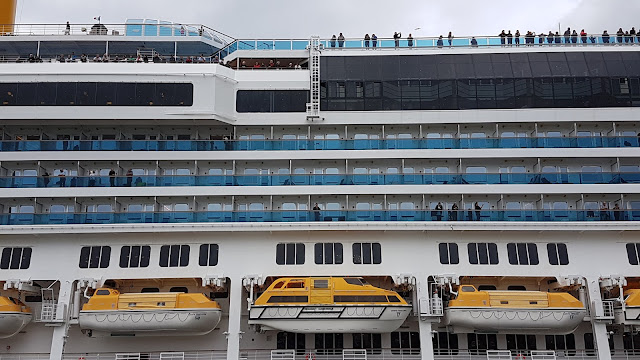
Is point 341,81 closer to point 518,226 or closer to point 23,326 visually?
point 518,226

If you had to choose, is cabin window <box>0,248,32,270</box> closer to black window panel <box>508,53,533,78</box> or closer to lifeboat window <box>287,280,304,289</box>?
lifeboat window <box>287,280,304,289</box>

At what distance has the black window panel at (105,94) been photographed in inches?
1049

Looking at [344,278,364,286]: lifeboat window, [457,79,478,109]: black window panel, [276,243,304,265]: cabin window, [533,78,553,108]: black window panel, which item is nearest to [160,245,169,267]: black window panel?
[276,243,304,265]: cabin window

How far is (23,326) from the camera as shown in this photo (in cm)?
2459

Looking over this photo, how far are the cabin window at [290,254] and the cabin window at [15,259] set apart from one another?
10786 mm

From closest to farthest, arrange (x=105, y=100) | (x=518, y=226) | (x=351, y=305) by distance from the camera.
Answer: (x=351, y=305)
(x=518, y=226)
(x=105, y=100)

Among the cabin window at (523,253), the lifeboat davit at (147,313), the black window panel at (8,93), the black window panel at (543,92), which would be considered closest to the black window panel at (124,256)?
the lifeboat davit at (147,313)

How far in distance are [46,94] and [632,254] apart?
87.9ft

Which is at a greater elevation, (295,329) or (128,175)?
(128,175)

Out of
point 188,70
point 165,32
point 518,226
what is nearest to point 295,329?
point 518,226

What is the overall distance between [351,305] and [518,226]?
7.84m

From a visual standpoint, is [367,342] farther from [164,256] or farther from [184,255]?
[164,256]

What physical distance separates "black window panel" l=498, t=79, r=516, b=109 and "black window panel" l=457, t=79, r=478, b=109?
37 cm

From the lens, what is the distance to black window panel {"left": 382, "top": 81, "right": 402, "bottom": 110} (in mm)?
27297
